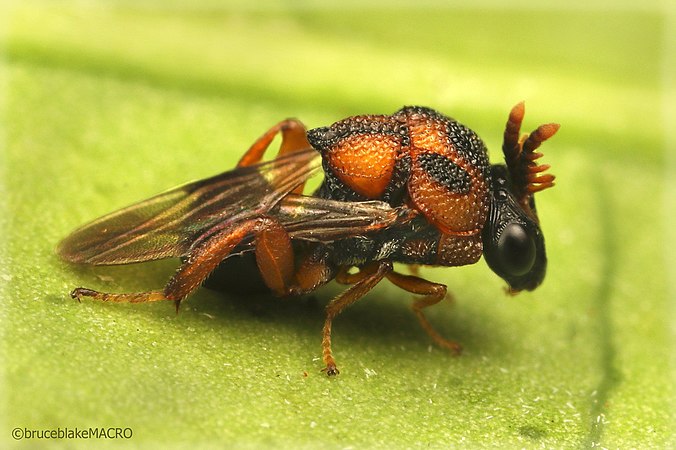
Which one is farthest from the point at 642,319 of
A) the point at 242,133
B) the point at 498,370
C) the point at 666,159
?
the point at 242,133

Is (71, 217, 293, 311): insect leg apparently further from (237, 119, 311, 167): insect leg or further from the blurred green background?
(237, 119, 311, 167): insect leg

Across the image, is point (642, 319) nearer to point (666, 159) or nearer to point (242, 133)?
point (666, 159)

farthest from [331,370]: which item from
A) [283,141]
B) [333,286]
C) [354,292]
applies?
[283,141]

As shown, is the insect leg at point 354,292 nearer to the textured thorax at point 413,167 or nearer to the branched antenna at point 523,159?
the textured thorax at point 413,167

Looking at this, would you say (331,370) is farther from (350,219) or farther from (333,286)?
(333,286)

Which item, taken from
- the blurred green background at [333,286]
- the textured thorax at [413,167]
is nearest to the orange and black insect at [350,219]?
the textured thorax at [413,167]

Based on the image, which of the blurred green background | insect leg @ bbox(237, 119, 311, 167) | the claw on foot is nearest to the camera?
the blurred green background

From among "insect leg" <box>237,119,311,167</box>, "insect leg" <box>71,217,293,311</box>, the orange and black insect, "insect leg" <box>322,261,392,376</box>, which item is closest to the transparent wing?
the orange and black insect
